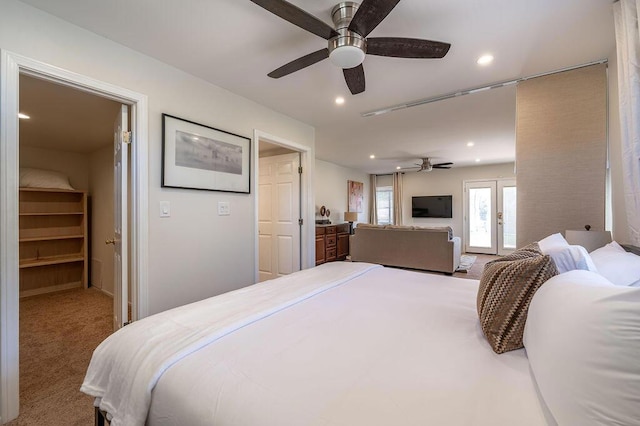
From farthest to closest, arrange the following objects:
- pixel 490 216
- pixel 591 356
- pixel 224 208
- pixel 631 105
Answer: pixel 490 216 < pixel 224 208 < pixel 631 105 < pixel 591 356

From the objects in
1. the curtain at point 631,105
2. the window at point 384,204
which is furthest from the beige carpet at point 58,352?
the window at point 384,204

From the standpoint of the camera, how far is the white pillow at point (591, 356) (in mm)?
511

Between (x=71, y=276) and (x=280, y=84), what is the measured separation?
15.2 feet

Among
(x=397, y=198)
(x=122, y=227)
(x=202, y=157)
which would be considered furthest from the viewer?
(x=397, y=198)

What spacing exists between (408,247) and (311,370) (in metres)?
4.39

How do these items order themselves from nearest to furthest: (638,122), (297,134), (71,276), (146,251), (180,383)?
(180,383), (638,122), (146,251), (297,134), (71,276)

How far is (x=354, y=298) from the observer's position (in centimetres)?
154

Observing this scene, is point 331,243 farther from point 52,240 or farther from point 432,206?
point 52,240

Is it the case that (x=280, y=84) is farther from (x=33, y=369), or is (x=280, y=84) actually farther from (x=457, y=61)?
(x=33, y=369)

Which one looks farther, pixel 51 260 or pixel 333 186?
pixel 333 186

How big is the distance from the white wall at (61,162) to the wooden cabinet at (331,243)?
432cm

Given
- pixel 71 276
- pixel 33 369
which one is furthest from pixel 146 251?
pixel 71 276

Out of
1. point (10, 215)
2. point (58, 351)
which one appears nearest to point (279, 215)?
point (58, 351)

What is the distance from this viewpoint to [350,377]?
80cm
